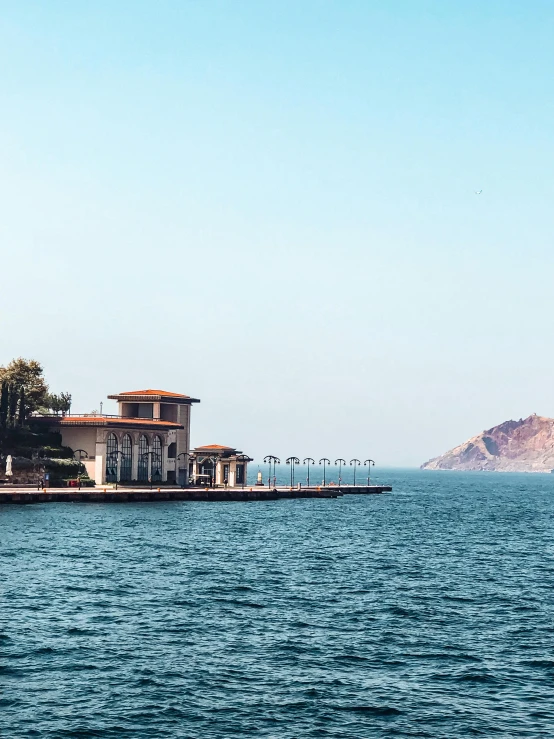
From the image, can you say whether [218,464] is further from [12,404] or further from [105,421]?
[12,404]

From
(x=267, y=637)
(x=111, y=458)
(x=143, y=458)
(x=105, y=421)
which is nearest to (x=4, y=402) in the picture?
(x=105, y=421)

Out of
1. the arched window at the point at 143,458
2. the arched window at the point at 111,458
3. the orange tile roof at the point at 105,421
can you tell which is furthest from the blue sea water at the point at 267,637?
the arched window at the point at 143,458

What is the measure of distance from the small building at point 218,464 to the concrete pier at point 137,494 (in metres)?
5.12

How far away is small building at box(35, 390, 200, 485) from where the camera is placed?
489 feet

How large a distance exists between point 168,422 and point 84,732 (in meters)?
126

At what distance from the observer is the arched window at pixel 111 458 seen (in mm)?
150500

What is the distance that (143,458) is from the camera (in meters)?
156

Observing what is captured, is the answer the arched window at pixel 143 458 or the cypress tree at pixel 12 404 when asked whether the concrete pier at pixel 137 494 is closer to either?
the arched window at pixel 143 458

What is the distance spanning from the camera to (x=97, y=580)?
215ft

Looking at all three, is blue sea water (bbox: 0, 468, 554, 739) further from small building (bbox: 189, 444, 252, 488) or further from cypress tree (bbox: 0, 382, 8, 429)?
small building (bbox: 189, 444, 252, 488)

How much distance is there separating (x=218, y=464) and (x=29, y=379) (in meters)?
36.4

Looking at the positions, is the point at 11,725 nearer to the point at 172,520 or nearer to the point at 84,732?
the point at 84,732

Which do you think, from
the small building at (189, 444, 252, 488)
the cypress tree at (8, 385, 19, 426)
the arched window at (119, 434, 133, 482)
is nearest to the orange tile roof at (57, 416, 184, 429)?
the arched window at (119, 434, 133, 482)

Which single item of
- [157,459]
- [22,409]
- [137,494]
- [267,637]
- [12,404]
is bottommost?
[267,637]
